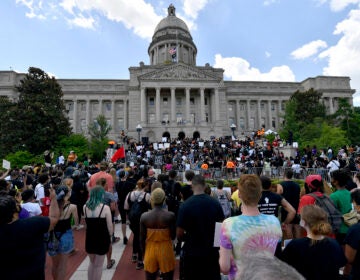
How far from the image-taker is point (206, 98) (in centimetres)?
5916

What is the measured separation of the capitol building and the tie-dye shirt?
4518 cm

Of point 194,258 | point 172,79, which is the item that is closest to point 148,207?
point 194,258

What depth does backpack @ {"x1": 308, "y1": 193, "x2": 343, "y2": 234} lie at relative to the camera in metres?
4.02

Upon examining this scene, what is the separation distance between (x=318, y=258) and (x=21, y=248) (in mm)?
3270

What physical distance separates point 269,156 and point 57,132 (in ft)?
82.4

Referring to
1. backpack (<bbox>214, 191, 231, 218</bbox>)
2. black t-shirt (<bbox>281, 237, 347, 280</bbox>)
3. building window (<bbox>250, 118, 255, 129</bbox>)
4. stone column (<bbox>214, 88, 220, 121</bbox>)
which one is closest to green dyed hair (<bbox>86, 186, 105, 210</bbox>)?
A: backpack (<bbox>214, 191, 231, 218</bbox>)

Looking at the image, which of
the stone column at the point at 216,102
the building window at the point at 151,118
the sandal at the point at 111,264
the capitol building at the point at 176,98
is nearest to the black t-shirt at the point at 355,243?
the sandal at the point at 111,264

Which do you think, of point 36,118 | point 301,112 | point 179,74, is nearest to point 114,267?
point 36,118

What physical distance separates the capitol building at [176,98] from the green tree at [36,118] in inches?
796

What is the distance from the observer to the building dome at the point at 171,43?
71688mm

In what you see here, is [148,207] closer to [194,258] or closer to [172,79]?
[194,258]

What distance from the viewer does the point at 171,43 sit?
7188 centimetres

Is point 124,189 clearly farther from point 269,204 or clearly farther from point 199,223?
point 269,204

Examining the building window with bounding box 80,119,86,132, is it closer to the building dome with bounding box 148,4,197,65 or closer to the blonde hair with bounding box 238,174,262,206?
the building dome with bounding box 148,4,197,65
